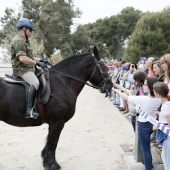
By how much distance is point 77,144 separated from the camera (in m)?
6.17

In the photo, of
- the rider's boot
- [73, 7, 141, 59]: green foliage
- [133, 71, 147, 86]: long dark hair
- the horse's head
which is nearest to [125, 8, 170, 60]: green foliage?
[73, 7, 141, 59]: green foliage

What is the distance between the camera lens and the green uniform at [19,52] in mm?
4211

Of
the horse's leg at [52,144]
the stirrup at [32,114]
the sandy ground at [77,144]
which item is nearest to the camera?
the stirrup at [32,114]

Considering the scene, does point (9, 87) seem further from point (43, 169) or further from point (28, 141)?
point (28, 141)

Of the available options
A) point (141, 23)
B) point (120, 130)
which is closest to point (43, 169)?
point (120, 130)

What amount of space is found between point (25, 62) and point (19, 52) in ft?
0.64

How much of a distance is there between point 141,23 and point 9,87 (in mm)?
37672

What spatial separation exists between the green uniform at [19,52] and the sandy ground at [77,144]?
193 cm

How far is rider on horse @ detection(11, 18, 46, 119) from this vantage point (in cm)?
418

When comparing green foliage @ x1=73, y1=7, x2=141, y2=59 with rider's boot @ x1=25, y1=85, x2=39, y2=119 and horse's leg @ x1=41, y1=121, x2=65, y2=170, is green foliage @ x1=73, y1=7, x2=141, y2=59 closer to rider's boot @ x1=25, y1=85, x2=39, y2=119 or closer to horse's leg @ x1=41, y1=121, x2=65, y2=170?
horse's leg @ x1=41, y1=121, x2=65, y2=170

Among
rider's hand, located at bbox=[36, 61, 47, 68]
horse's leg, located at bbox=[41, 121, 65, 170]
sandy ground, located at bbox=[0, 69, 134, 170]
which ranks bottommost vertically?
sandy ground, located at bbox=[0, 69, 134, 170]

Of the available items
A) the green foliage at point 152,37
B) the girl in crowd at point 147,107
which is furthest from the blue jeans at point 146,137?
the green foliage at point 152,37

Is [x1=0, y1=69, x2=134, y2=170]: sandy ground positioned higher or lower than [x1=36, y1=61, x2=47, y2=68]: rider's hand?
lower

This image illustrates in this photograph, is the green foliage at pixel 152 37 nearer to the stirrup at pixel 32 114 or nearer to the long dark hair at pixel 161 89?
the stirrup at pixel 32 114
